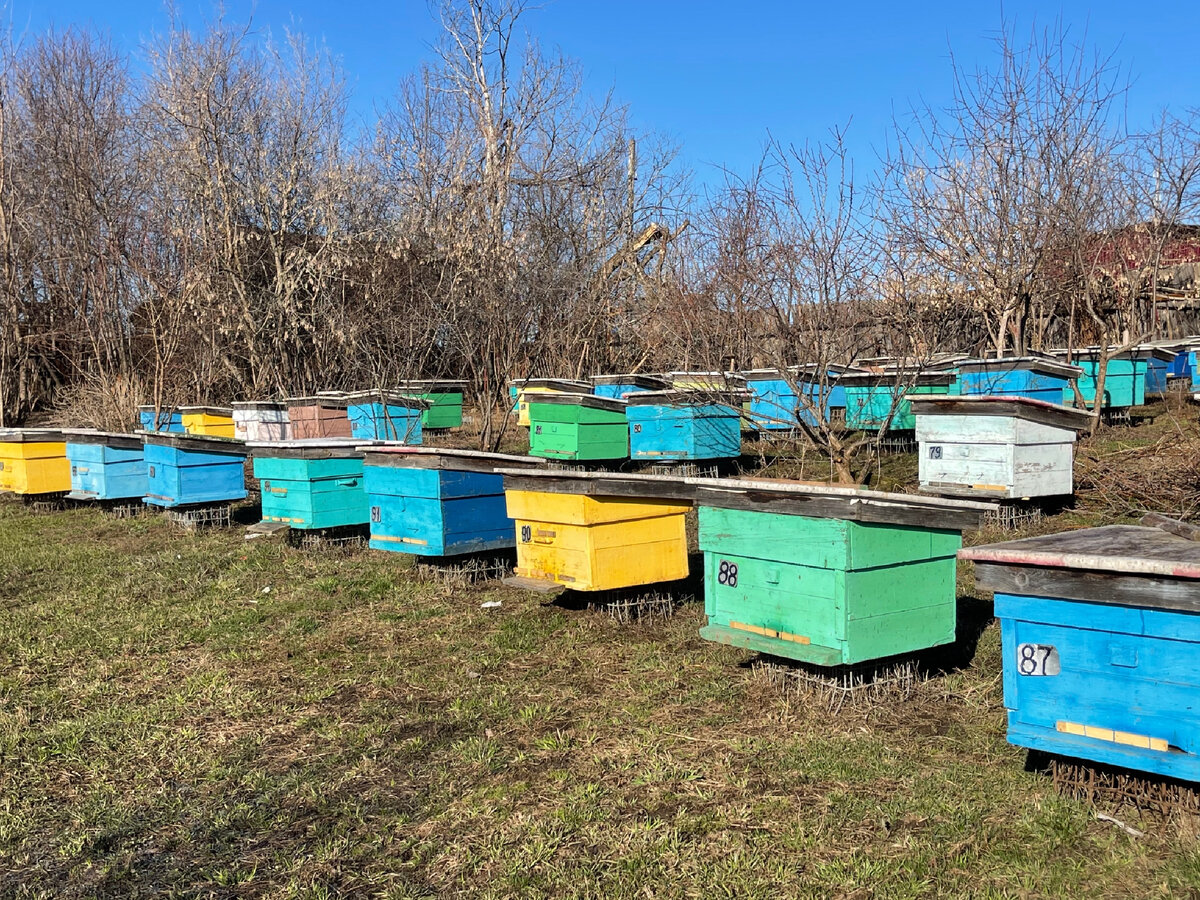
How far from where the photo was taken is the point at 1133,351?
39.3 feet

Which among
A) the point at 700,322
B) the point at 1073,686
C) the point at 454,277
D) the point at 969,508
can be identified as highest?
the point at 454,277

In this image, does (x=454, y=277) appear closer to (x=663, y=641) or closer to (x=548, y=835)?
(x=663, y=641)

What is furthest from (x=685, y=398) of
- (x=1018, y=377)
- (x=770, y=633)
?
(x=770, y=633)

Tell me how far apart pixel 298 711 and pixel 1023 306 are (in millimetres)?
10275

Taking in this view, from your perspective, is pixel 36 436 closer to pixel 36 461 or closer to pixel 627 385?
pixel 36 461

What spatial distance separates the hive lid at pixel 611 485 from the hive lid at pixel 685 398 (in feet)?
9.64

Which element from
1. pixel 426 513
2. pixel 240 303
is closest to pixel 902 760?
pixel 426 513

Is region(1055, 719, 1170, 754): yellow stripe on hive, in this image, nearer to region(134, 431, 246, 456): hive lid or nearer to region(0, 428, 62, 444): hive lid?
region(134, 431, 246, 456): hive lid

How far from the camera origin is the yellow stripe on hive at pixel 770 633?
464 cm

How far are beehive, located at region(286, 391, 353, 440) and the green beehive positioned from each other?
13.4ft

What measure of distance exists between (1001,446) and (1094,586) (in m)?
4.72

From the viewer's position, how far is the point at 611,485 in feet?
19.1

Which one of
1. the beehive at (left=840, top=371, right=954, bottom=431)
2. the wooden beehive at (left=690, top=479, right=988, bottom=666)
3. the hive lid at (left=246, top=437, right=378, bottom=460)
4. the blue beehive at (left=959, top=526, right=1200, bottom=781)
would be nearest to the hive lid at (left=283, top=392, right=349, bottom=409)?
the hive lid at (left=246, top=437, right=378, bottom=460)

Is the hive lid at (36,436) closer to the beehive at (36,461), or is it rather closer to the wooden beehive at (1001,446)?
the beehive at (36,461)
